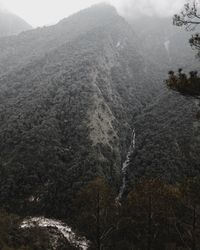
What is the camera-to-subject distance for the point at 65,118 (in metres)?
103

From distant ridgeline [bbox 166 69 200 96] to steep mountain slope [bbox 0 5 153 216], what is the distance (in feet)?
195

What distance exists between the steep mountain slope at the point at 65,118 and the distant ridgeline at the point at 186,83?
195ft

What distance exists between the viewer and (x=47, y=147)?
3529 inches

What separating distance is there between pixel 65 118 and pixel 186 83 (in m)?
85.7

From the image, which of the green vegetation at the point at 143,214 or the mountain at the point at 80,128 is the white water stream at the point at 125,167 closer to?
the mountain at the point at 80,128

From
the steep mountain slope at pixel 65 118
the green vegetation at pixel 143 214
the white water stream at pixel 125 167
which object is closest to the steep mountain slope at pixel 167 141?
the white water stream at pixel 125 167

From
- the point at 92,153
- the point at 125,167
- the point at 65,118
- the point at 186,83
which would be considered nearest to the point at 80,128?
the point at 65,118

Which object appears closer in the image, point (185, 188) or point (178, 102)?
point (185, 188)

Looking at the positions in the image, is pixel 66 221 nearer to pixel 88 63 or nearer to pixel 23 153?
pixel 23 153

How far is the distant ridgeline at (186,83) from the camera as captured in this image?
18.8 meters

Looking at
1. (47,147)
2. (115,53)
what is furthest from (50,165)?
(115,53)

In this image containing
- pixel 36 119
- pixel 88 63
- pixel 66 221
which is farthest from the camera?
pixel 88 63

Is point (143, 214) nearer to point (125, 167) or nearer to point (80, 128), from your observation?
point (125, 167)

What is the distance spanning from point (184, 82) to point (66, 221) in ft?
188
